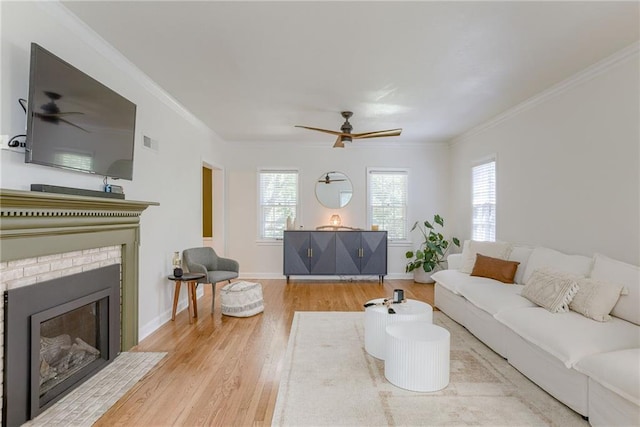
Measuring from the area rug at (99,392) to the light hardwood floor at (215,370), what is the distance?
0.07 meters

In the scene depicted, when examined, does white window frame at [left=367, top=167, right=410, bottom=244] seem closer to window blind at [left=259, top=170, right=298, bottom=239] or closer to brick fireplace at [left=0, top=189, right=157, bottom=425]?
window blind at [left=259, top=170, right=298, bottom=239]

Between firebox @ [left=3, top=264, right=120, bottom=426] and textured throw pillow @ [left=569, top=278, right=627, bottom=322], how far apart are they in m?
3.76

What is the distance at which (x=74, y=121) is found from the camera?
7.41ft

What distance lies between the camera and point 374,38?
2594mm

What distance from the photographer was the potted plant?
19.7 feet

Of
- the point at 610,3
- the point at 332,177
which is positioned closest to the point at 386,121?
the point at 332,177

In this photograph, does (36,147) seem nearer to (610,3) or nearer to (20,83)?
(20,83)

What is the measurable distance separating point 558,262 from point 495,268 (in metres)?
0.74

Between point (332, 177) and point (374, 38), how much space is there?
3968 mm

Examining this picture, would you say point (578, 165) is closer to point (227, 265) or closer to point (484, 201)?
point (484, 201)

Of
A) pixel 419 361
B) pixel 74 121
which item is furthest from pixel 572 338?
pixel 74 121

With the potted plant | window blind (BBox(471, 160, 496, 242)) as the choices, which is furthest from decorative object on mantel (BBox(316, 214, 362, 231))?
window blind (BBox(471, 160, 496, 242))

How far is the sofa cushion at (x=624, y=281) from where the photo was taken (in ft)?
7.97

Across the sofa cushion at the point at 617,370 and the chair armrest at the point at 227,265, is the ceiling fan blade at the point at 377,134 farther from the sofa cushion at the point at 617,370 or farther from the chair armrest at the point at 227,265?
the sofa cushion at the point at 617,370
